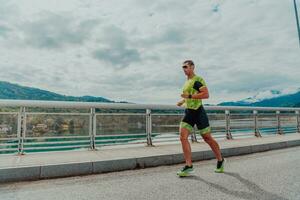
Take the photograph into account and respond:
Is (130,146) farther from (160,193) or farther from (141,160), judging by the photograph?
(160,193)

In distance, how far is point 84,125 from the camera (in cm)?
759

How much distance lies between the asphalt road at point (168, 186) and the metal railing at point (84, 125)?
2336 millimetres

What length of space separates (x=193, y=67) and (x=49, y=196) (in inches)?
128

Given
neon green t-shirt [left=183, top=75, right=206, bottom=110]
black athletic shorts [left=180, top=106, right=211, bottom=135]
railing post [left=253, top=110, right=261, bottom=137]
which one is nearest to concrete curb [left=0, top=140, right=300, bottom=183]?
black athletic shorts [left=180, top=106, right=211, bottom=135]

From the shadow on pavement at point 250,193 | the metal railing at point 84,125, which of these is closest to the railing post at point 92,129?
the metal railing at point 84,125

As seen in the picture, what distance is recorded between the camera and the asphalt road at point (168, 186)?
3.78 m

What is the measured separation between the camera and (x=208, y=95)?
17.0 feet

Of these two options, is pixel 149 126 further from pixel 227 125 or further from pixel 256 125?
pixel 256 125

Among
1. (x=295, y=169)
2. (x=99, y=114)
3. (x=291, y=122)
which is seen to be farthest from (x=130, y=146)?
(x=291, y=122)

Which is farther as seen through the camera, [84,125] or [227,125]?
[227,125]

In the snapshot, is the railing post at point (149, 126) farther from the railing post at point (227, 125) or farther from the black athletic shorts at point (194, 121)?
the railing post at point (227, 125)

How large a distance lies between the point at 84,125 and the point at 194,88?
11.7 feet

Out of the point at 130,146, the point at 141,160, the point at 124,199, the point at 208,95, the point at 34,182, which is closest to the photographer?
the point at 124,199

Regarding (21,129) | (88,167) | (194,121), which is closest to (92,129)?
(21,129)
